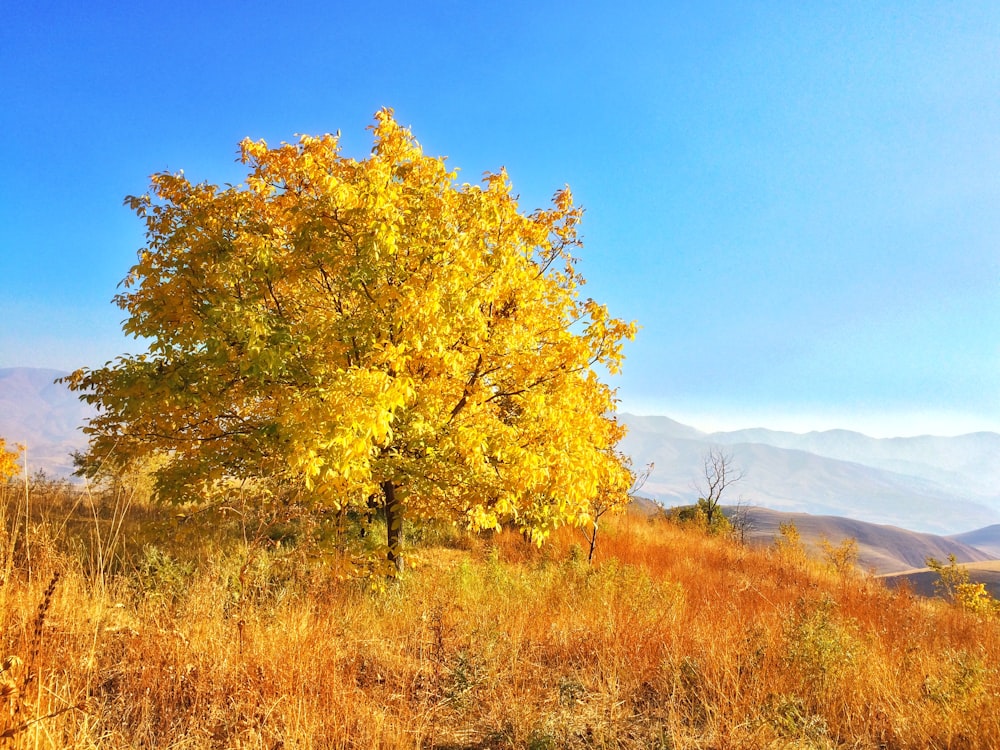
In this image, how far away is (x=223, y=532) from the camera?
462 inches

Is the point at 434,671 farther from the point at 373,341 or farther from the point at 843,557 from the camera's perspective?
the point at 843,557

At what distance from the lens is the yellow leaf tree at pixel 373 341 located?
623 cm

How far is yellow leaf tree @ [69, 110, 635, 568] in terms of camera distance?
6.23 meters

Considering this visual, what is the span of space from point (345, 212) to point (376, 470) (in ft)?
11.5

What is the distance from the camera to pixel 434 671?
15.4 ft

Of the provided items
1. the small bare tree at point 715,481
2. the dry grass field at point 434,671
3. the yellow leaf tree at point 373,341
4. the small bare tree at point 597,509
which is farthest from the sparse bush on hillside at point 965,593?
the yellow leaf tree at point 373,341

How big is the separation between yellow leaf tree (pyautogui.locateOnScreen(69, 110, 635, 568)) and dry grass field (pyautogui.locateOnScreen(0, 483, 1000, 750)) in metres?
1.31

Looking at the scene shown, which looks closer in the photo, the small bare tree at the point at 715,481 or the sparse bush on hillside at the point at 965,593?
the sparse bush on hillside at the point at 965,593

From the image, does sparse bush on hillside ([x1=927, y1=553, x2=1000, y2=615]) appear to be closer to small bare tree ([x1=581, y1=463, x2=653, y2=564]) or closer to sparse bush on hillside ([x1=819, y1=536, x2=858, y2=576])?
sparse bush on hillside ([x1=819, y1=536, x2=858, y2=576])

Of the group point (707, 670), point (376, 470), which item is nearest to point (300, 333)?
point (376, 470)

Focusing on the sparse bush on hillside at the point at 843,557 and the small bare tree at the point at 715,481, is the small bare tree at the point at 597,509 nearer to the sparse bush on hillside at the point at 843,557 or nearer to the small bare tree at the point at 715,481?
the sparse bush on hillside at the point at 843,557

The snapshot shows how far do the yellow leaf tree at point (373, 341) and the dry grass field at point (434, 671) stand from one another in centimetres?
131

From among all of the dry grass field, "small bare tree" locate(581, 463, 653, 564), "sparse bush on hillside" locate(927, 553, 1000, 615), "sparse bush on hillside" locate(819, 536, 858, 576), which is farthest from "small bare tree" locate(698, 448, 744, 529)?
the dry grass field

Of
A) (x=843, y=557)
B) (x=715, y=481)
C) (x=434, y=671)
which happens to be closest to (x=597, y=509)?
(x=843, y=557)
